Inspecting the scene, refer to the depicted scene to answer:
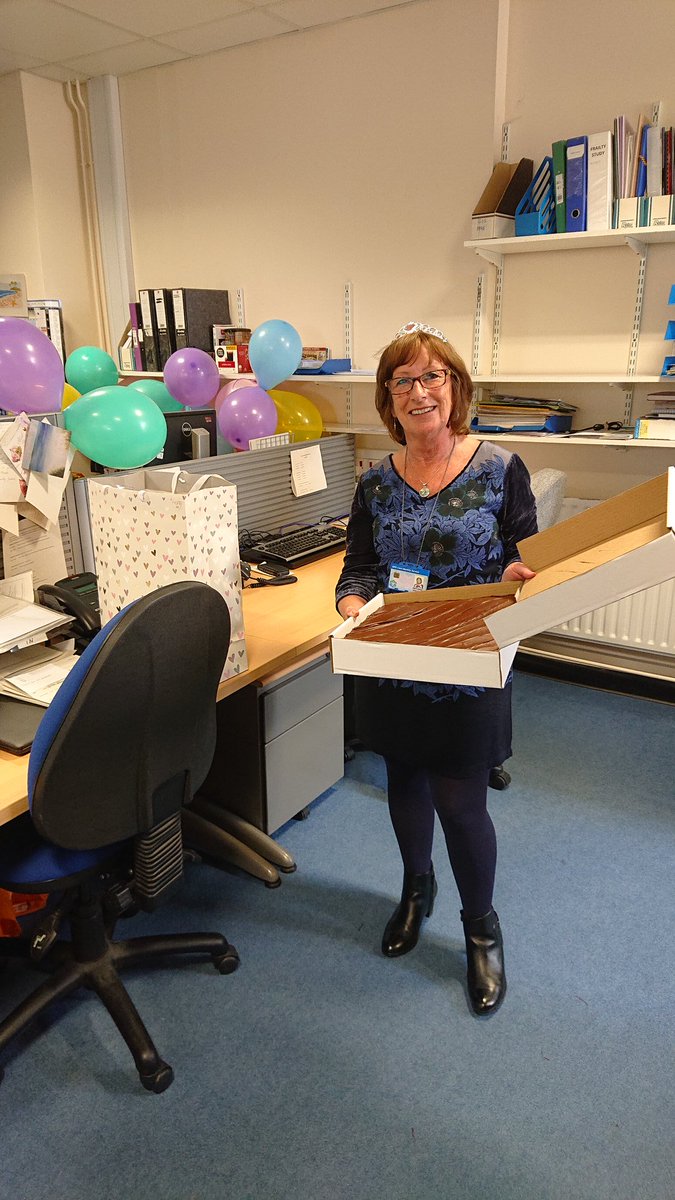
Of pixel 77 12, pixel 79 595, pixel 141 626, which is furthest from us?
pixel 77 12

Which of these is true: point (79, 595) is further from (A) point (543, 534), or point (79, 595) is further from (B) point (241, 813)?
(A) point (543, 534)

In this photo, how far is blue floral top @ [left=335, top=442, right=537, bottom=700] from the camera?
5.05ft

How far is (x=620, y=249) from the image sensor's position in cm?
288

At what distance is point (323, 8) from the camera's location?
3.10m

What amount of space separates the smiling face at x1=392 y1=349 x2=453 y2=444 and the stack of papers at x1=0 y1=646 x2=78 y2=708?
2.85 feet

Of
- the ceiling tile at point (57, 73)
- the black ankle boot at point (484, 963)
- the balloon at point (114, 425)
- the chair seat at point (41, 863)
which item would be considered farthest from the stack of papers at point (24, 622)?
the ceiling tile at point (57, 73)

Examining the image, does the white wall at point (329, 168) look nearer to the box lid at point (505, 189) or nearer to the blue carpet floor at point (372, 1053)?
the box lid at point (505, 189)

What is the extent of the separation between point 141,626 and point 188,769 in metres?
0.39

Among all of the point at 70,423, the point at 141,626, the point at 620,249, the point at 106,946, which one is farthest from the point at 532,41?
the point at 106,946

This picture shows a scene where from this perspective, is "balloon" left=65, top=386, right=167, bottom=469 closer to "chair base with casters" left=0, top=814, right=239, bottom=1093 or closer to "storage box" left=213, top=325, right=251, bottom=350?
"chair base with casters" left=0, top=814, right=239, bottom=1093

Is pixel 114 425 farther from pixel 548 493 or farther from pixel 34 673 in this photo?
pixel 548 493

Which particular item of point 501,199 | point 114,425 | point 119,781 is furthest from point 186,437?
point 119,781

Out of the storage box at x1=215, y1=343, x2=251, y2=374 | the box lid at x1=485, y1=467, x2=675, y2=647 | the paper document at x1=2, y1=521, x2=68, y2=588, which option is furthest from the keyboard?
the box lid at x1=485, y1=467, x2=675, y2=647

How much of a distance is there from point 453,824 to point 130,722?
754 mm
